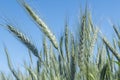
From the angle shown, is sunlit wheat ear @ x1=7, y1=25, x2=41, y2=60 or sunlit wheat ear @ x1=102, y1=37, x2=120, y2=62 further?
sunlit wheat ear @ x1=7, y1=25, x2=41, y2=60

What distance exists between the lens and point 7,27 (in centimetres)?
172

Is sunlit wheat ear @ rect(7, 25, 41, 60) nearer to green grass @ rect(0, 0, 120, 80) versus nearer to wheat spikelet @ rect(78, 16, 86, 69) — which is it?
green grass @ rect(0, 0, 120, 80)

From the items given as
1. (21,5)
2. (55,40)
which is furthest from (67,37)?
(21,5)

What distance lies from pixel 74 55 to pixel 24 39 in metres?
0.43

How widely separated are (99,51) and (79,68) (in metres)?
0.27

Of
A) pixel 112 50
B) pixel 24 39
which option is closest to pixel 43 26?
pixel 24 39

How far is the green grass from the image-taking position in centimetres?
130

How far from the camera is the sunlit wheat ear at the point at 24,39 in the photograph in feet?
5.11

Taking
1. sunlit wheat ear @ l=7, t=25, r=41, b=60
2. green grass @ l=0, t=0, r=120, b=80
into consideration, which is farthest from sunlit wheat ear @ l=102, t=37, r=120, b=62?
sunlit wheat ear @ l=7, t=25, r=41, b=60

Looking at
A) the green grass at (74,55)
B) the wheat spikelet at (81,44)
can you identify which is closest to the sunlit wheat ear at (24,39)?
the green grass at (74,55)

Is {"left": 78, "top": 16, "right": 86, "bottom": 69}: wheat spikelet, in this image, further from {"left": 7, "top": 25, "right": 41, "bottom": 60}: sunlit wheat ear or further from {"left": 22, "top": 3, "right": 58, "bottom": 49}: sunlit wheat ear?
{"left": 7, "top": 25, "right": 41, "bottom": 60}: sunlit wheat ear

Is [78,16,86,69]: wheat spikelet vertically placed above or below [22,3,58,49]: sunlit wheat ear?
below

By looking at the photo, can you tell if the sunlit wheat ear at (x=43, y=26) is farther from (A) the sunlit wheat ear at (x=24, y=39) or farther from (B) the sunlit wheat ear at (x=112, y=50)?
(B) the sunlit wheat ear at (x=112, y=50)

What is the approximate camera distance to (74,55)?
1310mm
